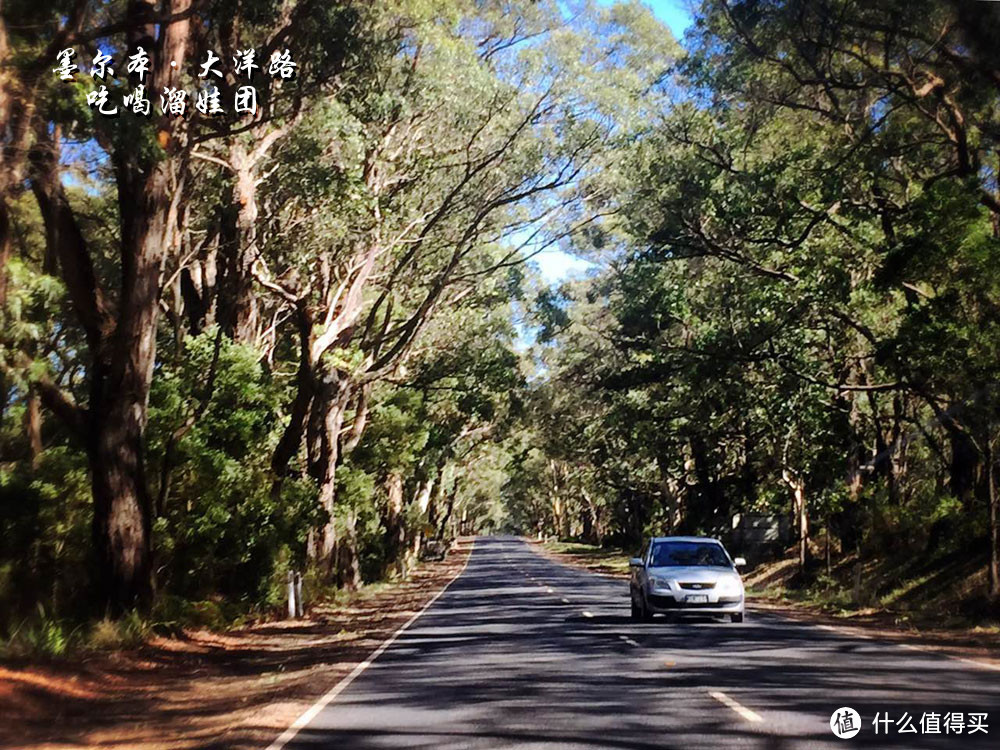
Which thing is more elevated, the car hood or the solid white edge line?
the car hood

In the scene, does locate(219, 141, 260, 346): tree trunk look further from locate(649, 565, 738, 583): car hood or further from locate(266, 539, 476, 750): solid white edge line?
locate(649, 565, 738, 583): car hood

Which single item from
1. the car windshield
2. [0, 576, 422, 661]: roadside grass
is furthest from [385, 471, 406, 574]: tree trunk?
the car windshield

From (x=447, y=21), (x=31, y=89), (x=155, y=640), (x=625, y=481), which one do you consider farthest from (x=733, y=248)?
(x=625, y=481)

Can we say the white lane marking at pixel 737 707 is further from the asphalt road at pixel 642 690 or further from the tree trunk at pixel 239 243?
the tree trunk at pixel 239 243

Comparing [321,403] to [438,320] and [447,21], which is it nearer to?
[438,320]

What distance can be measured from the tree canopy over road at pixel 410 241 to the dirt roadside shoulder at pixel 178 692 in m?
1.77

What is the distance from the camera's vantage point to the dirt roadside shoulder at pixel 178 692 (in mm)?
10281

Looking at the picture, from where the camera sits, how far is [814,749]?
855cm

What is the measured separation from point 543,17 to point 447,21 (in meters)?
4.11

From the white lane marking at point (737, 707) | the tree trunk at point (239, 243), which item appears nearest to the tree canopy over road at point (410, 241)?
the tree trunk at point (239, 243)

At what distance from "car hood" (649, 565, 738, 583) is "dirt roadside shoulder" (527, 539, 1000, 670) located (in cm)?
227

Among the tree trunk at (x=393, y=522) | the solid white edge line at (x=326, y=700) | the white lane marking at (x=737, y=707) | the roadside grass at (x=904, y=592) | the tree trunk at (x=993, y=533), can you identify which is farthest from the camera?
the tree trunk at (x=393, y=522)

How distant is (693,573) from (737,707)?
10301 mm

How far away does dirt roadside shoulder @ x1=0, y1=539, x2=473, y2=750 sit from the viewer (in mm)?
10281
